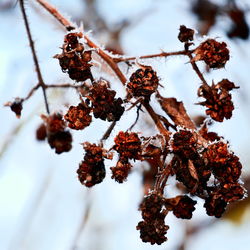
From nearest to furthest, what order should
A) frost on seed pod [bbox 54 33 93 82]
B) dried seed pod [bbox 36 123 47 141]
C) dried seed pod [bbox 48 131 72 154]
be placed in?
1. frost on seed pod [bbox 54 33 93 82]
2. dried seed pod [bbox 48 131 72 154]
3. dried seed pod [bbox 36 123 47 141]

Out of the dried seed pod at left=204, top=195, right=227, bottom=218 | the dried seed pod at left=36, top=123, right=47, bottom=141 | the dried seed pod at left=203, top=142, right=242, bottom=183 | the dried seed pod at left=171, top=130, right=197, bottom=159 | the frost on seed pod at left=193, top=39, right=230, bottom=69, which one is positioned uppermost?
the dried seed pod at left=36, top=123, right=47, bottom=141

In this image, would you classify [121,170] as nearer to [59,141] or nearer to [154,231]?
[154,231]

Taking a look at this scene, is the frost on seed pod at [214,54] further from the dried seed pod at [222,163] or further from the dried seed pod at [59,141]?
the dried seed pod at [59,141]

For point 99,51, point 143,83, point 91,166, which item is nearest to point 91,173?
point 91,166

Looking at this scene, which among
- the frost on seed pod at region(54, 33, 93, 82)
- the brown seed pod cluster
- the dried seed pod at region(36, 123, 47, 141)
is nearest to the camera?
the brown seed pod cluster

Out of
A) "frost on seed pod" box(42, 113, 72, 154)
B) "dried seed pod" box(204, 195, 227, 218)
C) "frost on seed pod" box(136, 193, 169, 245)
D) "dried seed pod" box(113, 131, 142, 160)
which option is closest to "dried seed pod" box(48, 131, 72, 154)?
"frost on seed pod" box(42, 113, 72, 154)

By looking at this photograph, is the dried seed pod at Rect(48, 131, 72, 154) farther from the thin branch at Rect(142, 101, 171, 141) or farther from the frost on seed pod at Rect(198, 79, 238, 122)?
the frost on seed pod at Rect(198, 79, 238, 122)

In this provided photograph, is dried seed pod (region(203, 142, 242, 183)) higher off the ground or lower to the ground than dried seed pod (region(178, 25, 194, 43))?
lower

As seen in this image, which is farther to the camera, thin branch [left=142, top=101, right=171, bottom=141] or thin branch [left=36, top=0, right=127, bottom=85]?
thin branch [left=36, top=0, right=127, bottom=85]

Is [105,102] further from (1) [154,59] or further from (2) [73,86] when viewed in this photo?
(2) [73,86]
